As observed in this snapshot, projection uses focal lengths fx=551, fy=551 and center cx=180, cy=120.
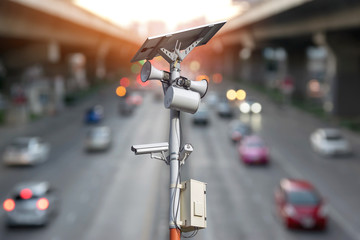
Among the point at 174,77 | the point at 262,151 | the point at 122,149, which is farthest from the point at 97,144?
the point at 174,77

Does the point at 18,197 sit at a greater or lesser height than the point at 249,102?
lesser

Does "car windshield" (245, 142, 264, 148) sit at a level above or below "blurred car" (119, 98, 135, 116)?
below

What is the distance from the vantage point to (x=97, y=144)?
43656 millimetres

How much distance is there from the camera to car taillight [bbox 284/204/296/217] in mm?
24422

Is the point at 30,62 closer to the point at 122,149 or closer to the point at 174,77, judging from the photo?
the point at 122,149

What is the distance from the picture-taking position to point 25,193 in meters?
24.1

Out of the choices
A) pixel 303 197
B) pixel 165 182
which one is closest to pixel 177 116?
pixel 303 197

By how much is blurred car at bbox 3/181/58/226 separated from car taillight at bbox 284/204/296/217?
35.1 feet

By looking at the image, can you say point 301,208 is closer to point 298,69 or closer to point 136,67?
point 298,69

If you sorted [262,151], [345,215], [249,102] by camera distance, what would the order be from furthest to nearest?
[249,102]
[262,151]
[345,215]

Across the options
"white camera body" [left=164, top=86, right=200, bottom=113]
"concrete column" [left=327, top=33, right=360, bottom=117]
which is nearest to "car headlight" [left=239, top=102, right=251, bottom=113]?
"concrete column" [left=327, top=33, right=360, bottom=117]

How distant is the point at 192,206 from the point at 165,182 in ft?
68.8

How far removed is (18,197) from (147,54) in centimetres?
1887

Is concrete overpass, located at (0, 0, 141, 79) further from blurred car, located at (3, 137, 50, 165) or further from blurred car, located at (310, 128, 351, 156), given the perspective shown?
blurred car, located at (310, 128, 351, 156)
